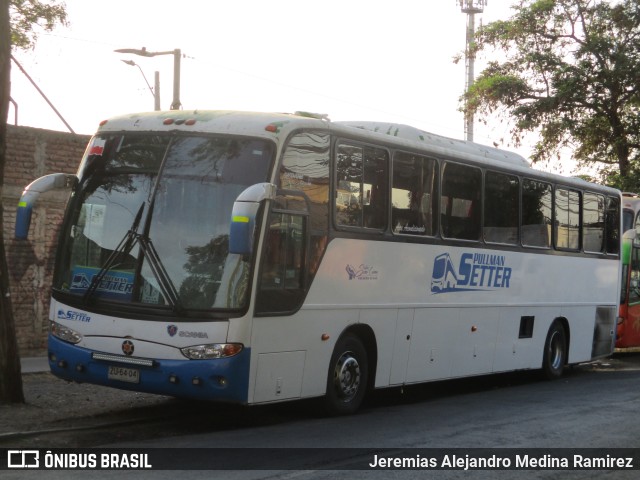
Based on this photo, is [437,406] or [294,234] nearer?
[294,234]

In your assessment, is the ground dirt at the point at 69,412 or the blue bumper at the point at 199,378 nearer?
the ground dirt at the point at 69,412

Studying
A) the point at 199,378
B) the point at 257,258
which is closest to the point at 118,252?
the point at 257,258

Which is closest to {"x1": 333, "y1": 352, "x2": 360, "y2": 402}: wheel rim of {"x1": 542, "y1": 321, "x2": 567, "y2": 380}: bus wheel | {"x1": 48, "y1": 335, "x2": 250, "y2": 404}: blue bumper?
{"x1": 48, "y1": 335, "x2": 250, "y2": 404}: blue bumper

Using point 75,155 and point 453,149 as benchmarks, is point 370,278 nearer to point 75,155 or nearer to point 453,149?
point 453,149

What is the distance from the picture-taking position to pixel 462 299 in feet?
47.9

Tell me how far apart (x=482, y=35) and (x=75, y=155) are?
19810 mm

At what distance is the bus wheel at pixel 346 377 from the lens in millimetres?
11781

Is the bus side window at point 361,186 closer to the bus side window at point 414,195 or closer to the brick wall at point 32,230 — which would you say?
the bus side window at point 414,195

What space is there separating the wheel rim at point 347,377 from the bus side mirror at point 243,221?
2858mm

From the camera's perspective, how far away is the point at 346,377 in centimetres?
1205

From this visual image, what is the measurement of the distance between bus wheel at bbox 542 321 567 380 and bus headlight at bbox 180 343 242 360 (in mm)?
8877

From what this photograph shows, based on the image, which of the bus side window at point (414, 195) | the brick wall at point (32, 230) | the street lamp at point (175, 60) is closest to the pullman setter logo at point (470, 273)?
the bus side window at point (414, 195)

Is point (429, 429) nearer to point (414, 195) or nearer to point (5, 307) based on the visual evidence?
point (414, 195)

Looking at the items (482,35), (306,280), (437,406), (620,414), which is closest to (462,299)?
(437,406)
